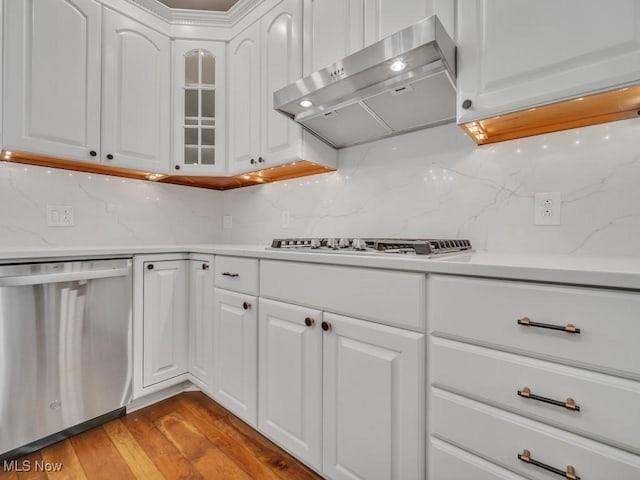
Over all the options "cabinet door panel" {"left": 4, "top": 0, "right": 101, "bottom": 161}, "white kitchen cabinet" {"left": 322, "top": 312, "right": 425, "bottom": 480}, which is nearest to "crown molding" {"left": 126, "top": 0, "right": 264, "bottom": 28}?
"cabinet door panel" {"left": 4, "top": 0, "right": 101, "bottom": 161}

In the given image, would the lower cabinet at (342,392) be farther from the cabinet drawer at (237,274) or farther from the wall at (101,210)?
the wall at (101,210)

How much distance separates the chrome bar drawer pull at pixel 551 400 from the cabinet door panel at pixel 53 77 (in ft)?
7.13

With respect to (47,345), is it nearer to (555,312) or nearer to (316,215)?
(316,215)

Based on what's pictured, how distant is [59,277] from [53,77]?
1.06m

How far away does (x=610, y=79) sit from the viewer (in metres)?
0.83

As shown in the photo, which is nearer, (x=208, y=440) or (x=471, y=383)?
(x=471, y=383)

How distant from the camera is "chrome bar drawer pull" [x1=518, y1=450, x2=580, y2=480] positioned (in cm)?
65

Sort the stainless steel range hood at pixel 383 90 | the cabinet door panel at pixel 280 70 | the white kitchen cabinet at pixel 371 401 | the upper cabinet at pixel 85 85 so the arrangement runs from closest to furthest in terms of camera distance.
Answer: the white kitchen cabinet at pixel 371 401 < the stainless steel range hood at pixel 383 90 < the upper cabinet at pixel 85 85 < the cabinet door panel at pixel 280 70

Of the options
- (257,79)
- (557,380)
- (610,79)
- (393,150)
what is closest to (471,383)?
(557,380)

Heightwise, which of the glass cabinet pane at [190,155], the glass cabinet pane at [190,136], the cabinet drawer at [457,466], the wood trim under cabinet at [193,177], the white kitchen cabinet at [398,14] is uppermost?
the white kitchen cabinet at [398,14]

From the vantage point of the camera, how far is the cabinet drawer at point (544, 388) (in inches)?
24.0

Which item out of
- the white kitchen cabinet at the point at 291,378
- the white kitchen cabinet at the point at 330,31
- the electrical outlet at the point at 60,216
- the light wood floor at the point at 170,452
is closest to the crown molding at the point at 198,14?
the white kitchen cabinet at the point at 330,31

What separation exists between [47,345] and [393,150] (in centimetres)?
184

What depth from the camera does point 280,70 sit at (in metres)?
1.70
